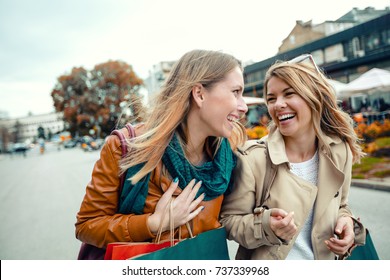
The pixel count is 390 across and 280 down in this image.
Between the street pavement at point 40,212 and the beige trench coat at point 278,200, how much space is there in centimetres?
92

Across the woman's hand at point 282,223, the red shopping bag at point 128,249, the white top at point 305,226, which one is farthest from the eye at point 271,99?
the red shopping bag at point 128,249

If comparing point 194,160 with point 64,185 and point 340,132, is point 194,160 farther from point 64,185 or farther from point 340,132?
point 64,185

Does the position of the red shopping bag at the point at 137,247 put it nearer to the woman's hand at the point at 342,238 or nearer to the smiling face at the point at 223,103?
the smiling face at the point at 223,103

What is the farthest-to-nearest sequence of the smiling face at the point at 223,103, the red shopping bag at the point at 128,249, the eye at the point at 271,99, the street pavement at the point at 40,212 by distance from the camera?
the street pavement at the point at 40,212 < the eye at the point at 271,99 < the smiling face at the point at 223,103 < the red shopping bag at the point at 128,249

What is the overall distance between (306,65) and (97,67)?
1.25 metres

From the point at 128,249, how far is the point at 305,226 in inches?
30.0

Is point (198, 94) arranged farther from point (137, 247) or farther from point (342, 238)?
point (342, 238)

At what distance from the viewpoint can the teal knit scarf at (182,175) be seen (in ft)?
3.70

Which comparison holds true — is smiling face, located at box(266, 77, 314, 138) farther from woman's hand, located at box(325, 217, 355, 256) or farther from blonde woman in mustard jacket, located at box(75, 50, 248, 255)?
woman's hand, located at box(325, 217, 355, 256)

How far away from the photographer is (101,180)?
1.11 metres

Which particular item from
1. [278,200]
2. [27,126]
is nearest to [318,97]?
[278,200]

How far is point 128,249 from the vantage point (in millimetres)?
1070

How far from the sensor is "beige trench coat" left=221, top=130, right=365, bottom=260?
1274mm
